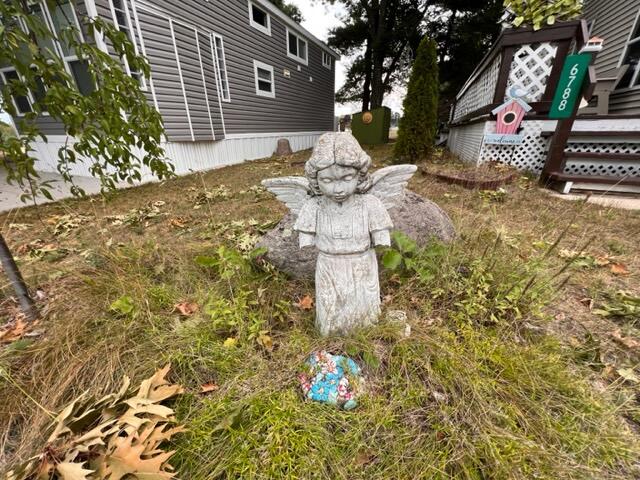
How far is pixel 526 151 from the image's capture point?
5.39m

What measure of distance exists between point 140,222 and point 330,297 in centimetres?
373

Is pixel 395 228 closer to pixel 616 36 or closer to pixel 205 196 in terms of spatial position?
pixel 205 196

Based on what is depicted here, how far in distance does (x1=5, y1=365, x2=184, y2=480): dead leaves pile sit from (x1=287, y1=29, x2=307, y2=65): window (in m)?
13.9

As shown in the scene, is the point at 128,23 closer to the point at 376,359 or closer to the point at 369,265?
the point at 369,265

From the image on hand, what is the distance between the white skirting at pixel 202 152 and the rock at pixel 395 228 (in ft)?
15.0

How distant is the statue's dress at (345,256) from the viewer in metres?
Answer: 1.54

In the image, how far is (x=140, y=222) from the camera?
4.06 metres

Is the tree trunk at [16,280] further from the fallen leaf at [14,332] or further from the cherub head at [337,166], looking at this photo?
the cherub head at [337,166]

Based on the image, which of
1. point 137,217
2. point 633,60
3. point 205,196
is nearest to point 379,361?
point 137,217

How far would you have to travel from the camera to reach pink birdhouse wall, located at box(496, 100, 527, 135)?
16.4 feet

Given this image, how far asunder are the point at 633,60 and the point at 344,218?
9640 mm

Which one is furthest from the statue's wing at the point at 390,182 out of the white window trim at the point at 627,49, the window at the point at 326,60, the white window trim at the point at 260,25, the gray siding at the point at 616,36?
the window at the point at 326,60

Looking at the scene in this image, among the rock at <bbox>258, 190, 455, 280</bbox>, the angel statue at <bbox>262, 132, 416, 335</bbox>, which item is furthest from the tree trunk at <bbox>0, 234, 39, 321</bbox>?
the angel statue at <bbox>262, 132, 416, 335</bbox>

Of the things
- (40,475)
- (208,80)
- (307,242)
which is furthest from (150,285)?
(208,80)
